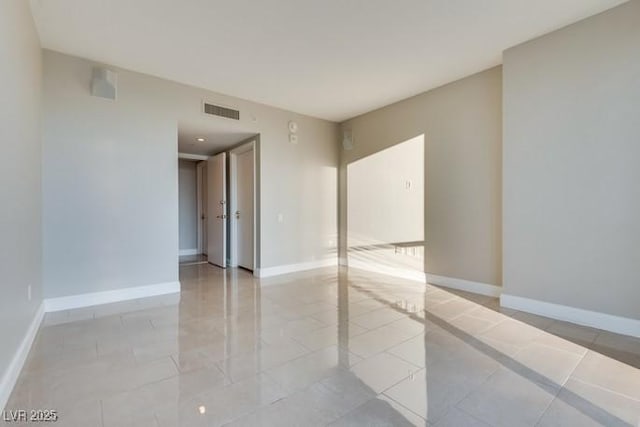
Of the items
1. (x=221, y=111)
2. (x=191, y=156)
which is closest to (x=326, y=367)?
(x=221, y=111)

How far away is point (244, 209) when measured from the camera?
5.70 metres

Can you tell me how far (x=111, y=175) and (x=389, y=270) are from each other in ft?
14.1

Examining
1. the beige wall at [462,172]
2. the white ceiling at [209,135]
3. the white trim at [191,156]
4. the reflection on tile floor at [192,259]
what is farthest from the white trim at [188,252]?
the beige wall at [462,172]

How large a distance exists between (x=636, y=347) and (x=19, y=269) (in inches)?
188

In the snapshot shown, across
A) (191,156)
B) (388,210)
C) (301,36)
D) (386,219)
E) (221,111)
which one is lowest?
(386,219)

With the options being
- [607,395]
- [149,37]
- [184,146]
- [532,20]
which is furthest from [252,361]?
[184,146]

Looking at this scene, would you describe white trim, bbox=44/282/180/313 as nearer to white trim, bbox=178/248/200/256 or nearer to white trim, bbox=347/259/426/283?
white trim, bbox=347/259/426/283

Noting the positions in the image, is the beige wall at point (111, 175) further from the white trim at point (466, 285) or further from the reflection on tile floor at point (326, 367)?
the white trim at point (466, 285)

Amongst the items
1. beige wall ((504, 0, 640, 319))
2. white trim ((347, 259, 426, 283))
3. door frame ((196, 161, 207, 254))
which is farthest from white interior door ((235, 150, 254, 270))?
beige wall ((504, 0, 640, 319))

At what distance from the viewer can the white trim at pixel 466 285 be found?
12.6ft

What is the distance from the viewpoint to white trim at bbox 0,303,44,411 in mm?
1768

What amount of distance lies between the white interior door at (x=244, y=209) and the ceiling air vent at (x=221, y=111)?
806mm

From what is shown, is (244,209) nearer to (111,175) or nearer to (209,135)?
(209,135)

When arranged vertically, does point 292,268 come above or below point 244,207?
below
